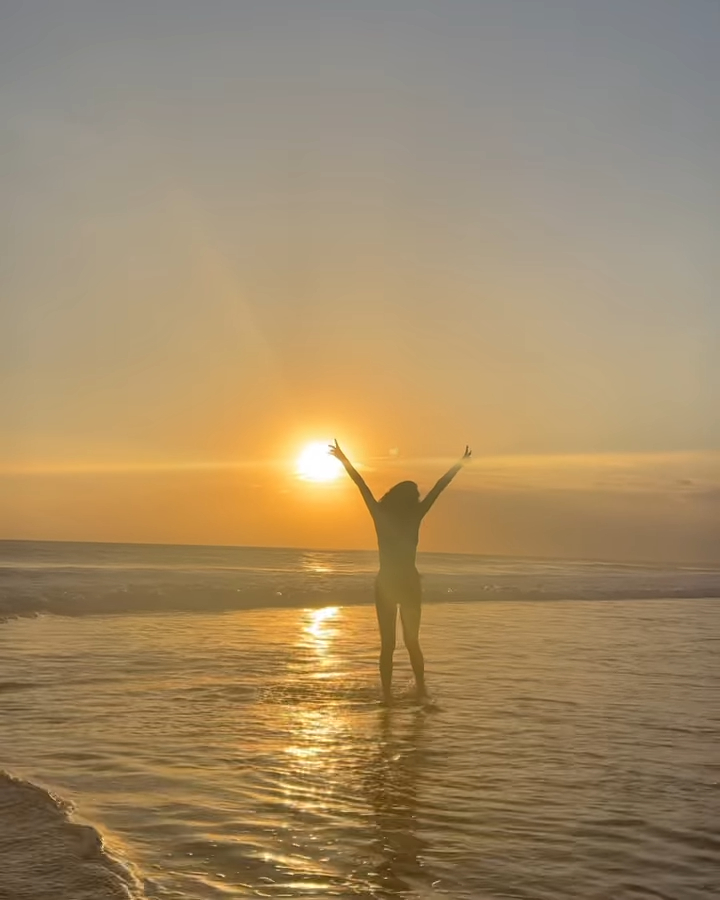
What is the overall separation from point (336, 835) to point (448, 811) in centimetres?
90

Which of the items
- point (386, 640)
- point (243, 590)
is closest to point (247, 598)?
point (243, 590)

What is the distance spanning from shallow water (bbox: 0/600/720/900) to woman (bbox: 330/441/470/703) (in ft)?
2.22

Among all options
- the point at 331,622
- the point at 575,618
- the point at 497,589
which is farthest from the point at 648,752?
the point at 497,589

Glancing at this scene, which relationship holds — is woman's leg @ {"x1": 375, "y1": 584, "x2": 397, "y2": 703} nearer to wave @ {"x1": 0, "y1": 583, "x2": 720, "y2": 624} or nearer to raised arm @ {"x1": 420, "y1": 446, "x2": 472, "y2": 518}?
raised arm @ {"x1": 420, "y1": 446, "x2": 472, "y2": 518}

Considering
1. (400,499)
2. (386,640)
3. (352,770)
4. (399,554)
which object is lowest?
(352,770)

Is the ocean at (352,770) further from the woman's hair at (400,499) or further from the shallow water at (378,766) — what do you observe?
the woman's hair at (400,499)

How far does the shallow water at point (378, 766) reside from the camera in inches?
203

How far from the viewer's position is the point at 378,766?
7461mm

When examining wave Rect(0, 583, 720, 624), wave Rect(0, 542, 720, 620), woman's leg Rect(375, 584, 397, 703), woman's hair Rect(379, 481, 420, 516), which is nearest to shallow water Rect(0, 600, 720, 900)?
woman's leg Rect(375, 584, 397, 703)

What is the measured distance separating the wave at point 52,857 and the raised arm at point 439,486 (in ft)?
18.3

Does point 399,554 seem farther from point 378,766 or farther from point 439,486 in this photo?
point 378,766

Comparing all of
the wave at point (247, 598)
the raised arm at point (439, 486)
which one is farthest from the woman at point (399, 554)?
the wave at point (247, 598)

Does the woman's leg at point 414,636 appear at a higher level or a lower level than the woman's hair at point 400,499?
lower

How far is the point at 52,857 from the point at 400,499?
635 centimetres
